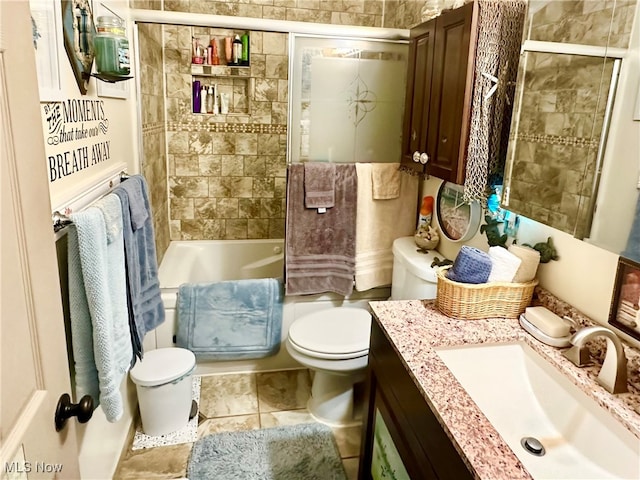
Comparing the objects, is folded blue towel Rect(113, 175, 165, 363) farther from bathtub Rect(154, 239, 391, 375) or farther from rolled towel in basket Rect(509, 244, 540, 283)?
rolled towel in basket Rect(509, 244, 540, 283)

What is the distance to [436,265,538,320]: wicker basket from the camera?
4.80 feet

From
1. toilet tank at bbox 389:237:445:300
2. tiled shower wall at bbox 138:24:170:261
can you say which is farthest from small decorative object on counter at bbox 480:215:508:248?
tiled shower wall at bbox 138:24:170:261

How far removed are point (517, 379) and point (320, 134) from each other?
59.1 inches

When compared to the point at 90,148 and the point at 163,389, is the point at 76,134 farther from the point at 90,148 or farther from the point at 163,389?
the point at 163,389

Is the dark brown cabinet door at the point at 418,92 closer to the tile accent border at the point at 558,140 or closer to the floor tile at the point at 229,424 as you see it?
the tile accent border at the point at 558,140

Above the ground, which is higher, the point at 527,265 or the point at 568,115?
the point at 568,115

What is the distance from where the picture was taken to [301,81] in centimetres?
225

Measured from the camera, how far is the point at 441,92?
1.81 m

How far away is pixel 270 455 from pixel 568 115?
1.75 meters

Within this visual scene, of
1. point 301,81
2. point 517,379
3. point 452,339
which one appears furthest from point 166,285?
point 517,379

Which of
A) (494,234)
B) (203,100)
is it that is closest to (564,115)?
(494,234)

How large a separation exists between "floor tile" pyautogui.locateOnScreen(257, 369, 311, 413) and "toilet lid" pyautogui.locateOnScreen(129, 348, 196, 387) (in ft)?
1.64

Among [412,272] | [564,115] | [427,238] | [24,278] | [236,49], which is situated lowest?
[412,272]

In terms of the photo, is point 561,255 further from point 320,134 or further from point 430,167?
point 320,134
